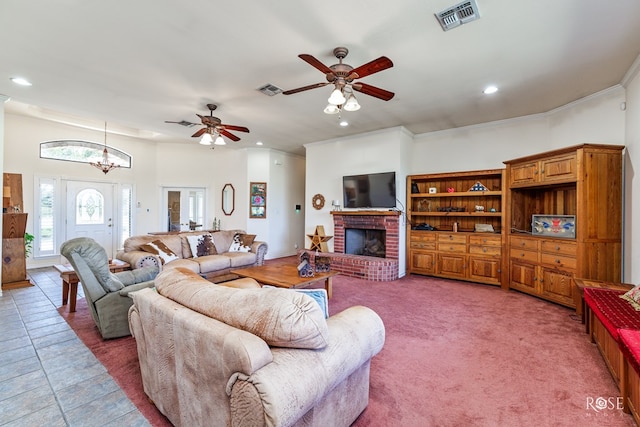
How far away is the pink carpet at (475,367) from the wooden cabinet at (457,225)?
109cm

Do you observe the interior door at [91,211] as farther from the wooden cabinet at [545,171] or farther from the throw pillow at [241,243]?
the wooden cabinet at [545,171]

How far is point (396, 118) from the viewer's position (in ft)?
15.8

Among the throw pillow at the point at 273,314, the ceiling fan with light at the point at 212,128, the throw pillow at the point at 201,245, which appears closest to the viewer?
the throw pillow at the point at 273,314

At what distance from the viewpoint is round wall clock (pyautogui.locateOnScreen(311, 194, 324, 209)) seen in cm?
638

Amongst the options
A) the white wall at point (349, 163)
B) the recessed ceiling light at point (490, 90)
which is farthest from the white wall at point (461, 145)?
the recessed ceiling light at point (490, 90)

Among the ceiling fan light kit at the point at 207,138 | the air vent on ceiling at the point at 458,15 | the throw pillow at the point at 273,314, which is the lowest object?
the throw pillow at the point at 273,314

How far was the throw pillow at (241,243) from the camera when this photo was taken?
5.18 m

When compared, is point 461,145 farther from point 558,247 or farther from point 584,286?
point 584,286

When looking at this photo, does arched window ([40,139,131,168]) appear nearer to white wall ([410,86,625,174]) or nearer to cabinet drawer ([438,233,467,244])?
white wall ([410,86,625,174])

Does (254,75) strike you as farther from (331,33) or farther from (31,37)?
(31,37)

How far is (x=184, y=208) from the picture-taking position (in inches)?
306

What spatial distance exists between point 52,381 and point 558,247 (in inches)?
209

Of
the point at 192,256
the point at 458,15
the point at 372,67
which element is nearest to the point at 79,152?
the point at 192,256

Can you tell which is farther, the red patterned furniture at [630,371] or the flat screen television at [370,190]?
the flat screen television at [370,190]
